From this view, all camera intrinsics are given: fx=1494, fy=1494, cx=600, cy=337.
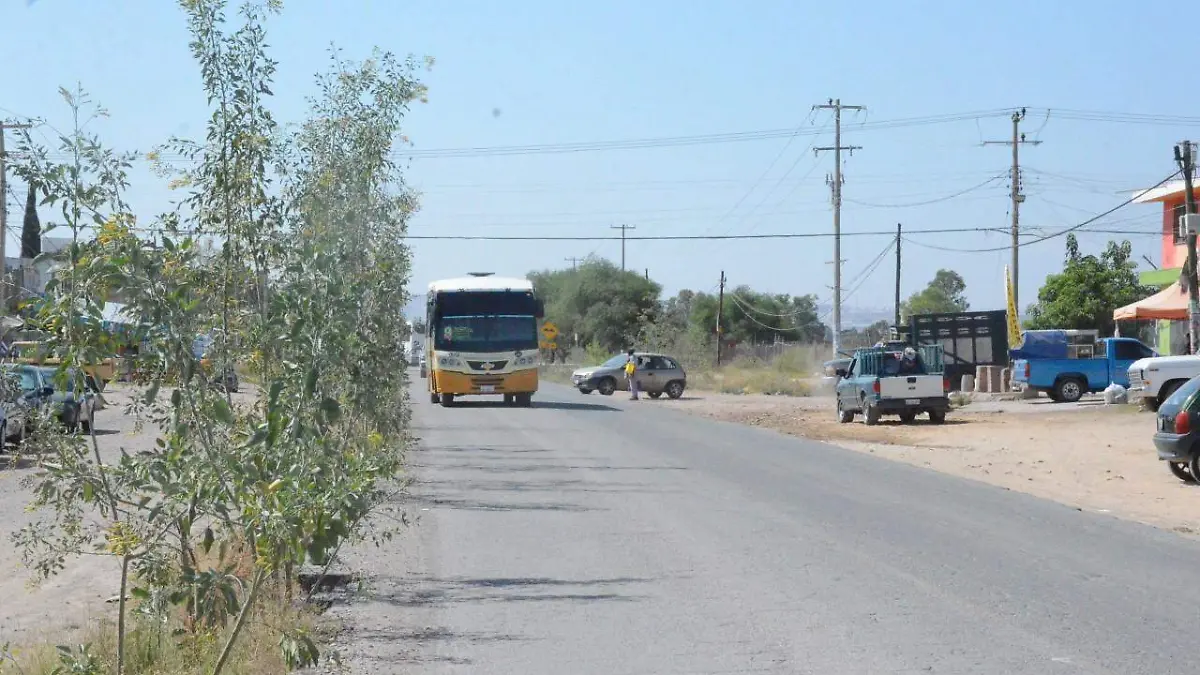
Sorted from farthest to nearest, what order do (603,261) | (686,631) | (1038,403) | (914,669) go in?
1. (603,261)
2. (1038,403)
3. (686,631)
4. (914,669)

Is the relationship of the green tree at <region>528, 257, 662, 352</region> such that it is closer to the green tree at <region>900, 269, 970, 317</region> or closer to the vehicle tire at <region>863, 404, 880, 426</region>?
the green tree at <region>900, 269, 970, 317</region>

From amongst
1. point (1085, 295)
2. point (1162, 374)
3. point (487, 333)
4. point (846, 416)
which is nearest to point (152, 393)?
point (1162, 374)

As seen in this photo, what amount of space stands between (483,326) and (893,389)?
446 inches

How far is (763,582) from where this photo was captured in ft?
36.0

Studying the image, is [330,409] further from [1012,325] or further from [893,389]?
[1012,325]

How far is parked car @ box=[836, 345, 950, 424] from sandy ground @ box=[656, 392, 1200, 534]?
444 millimetres

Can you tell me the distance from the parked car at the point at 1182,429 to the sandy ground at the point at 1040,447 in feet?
1.41

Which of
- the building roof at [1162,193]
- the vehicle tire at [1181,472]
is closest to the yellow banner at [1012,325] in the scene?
the building roof at [1162,193]

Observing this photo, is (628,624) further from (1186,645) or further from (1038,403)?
(1038,403)

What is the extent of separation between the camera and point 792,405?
48875mm

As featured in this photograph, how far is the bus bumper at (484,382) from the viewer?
1622 inches

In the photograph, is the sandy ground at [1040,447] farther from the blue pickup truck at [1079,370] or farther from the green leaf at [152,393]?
the green leaf at [152,393]

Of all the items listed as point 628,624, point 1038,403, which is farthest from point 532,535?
point 1038,403

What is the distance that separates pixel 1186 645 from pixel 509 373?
33.1m
